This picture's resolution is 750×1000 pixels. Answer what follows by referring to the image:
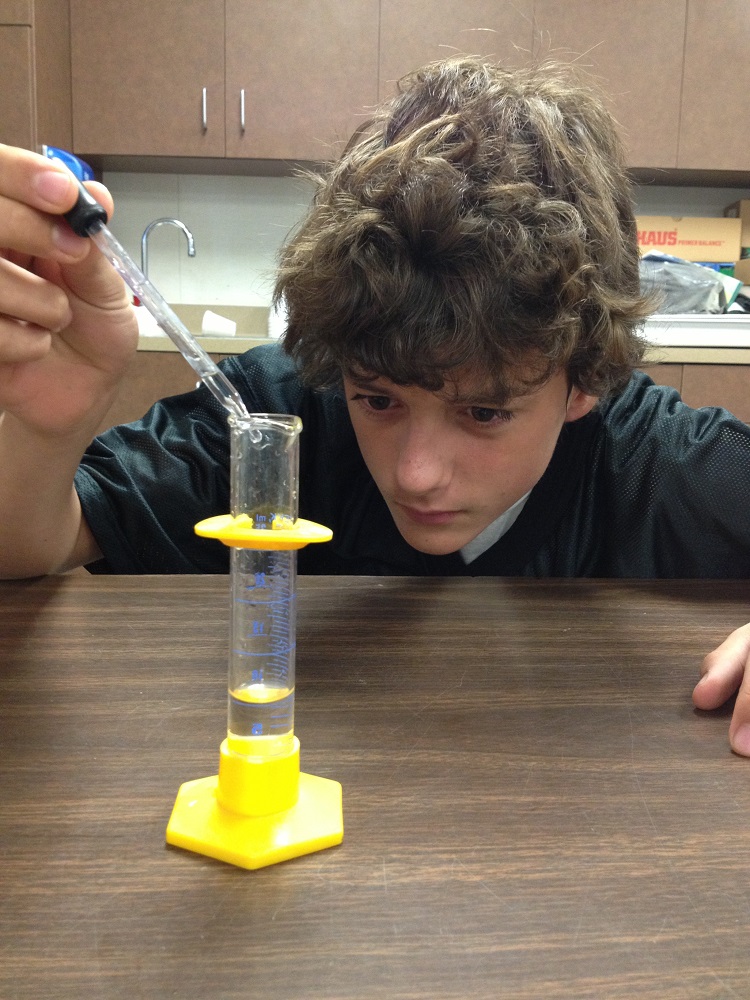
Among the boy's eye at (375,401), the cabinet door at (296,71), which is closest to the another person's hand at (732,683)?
the boy's eye at (375,401)

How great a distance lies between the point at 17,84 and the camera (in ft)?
7.45

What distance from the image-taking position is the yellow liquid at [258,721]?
398mm

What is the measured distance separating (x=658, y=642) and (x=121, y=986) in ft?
1.52

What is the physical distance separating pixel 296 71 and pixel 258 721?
2.56m

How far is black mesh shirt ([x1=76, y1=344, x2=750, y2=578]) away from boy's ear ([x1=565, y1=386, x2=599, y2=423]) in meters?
0.06

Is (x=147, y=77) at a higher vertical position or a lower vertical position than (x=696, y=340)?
higher

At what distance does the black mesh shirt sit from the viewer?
3.05ft

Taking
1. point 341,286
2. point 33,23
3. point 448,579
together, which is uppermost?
point 33,23

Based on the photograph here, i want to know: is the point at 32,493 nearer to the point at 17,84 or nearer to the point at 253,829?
the point at 253,829

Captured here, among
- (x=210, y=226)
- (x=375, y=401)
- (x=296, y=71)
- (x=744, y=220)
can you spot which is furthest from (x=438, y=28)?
(x=375, y=401)

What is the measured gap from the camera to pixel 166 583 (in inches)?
29.9

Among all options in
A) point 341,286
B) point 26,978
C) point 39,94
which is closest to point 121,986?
point 26,978

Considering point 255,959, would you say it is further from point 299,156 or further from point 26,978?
point 299,156

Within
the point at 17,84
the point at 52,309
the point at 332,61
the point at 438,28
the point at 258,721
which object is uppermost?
the point at 438,28
